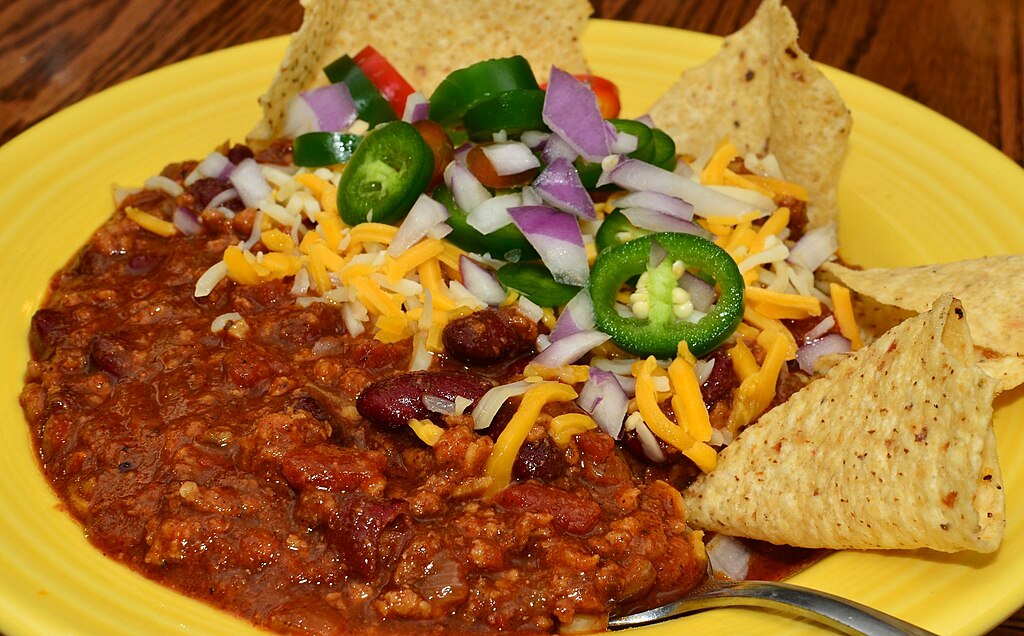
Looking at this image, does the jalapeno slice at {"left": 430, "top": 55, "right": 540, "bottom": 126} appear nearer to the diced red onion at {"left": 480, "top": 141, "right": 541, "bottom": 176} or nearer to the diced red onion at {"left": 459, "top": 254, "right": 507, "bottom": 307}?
the diced red onion at {"left": 480, "top": 141, "right": 541, "bottom": 176}

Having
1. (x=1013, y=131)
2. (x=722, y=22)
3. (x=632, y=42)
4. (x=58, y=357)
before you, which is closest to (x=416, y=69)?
(x=632, y=42)

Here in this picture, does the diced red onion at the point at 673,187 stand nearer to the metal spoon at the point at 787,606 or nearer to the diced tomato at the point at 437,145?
the diced tomato at the point at 437,145

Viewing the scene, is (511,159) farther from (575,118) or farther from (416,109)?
(416,109)

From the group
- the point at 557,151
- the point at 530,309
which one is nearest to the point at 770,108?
the point at 557,151

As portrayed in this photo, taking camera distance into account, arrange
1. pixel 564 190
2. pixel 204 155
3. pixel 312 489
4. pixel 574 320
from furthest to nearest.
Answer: pixel 204 155
pixel 564 190
pixel 574 320
pixel 312 489

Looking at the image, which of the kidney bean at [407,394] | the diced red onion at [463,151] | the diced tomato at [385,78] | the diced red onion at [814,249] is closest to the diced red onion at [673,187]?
the diced red onion at [814,249]

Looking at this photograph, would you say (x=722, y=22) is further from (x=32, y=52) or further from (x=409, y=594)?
(x=409, y=594)
